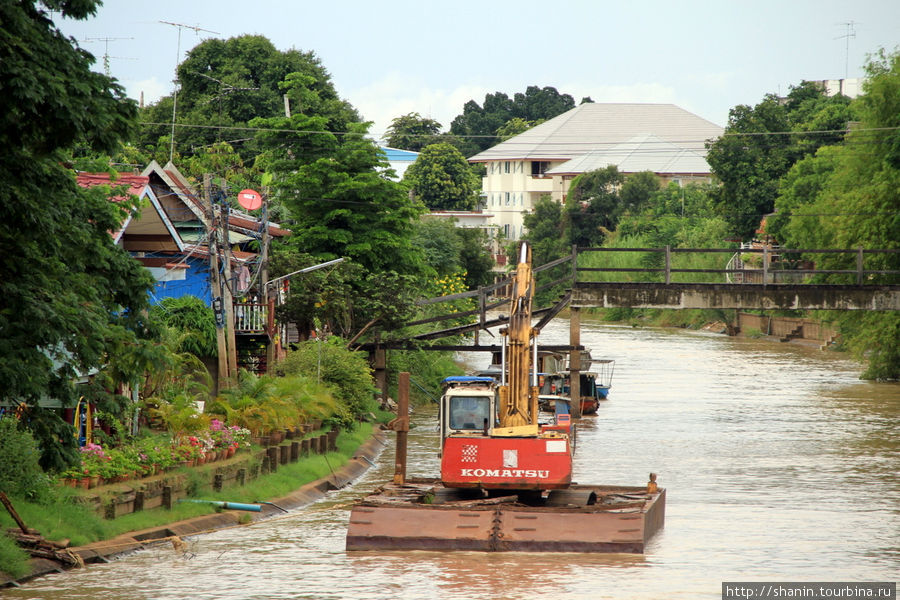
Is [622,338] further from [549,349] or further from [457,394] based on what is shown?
[457,394]

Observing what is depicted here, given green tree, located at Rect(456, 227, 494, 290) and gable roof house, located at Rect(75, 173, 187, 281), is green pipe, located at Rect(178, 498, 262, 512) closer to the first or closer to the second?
gable roof house, located at Rect(75, 173, 187, 281)

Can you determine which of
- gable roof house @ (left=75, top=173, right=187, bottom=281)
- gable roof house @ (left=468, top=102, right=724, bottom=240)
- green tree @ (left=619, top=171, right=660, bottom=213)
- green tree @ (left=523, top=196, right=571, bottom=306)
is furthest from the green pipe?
gable roof house @ (left=468, top=102, right=724, bottom=240)

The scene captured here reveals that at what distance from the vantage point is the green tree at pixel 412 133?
12412cm

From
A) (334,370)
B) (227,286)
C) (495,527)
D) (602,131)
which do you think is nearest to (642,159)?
(602,131)

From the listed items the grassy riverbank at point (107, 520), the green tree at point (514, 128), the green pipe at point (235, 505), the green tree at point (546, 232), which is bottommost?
the green pipe at point (235, 505)

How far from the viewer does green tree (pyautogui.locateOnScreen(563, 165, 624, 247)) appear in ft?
321

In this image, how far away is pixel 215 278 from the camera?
28.9 meters

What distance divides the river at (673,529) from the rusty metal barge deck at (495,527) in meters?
0.21

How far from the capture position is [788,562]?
20.8 meters

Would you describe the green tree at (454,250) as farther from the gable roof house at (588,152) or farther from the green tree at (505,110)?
the green tree at (505,110)

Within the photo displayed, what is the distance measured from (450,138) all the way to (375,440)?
322 ft

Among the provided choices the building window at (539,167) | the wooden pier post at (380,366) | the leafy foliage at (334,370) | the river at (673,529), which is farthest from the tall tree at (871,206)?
the building window at (539,167)

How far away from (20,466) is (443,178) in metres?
91.6

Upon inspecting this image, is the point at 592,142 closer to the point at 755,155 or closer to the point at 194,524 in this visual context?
the point at 755,155
